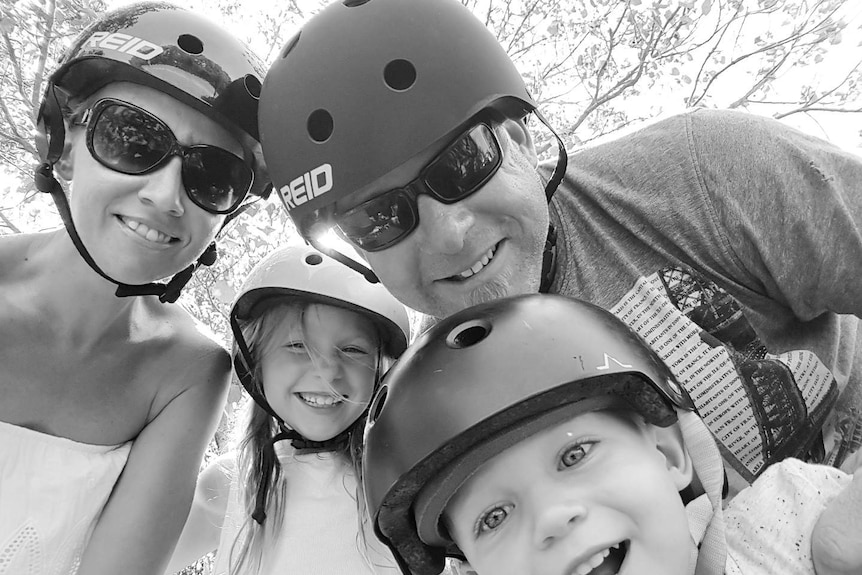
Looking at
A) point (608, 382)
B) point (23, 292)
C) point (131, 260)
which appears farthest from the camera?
point (23, 292)

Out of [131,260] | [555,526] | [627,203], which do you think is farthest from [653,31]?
[555,526]

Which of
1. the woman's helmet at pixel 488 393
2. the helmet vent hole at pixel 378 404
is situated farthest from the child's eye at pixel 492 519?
the helmet vent hole at pixel 378 404

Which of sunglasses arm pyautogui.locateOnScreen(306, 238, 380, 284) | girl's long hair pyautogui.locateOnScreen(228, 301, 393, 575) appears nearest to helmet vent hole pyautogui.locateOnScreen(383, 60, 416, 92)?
sunglasses arm pyautogui.locateOnScreen(306, 238, 380, 284)

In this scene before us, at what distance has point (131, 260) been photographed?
7.50 ft

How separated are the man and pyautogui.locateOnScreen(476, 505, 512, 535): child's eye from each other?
726 millimetres

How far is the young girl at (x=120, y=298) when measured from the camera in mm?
2266

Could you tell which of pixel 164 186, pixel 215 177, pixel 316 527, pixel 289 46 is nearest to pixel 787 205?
pixel 289 46

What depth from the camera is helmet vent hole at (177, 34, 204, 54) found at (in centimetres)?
237

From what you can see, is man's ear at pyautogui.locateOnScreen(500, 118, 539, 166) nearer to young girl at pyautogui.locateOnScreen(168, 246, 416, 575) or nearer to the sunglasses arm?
the sunglasses arm

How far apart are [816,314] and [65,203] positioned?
2624mm

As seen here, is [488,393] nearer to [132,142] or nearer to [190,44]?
[132,142]

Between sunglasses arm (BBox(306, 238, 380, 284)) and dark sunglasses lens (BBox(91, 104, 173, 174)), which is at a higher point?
dark sunglasses lens (BBox(91, 104, 173, 174))

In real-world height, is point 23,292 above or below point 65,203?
below

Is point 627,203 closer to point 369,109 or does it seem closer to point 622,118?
point 369,109
